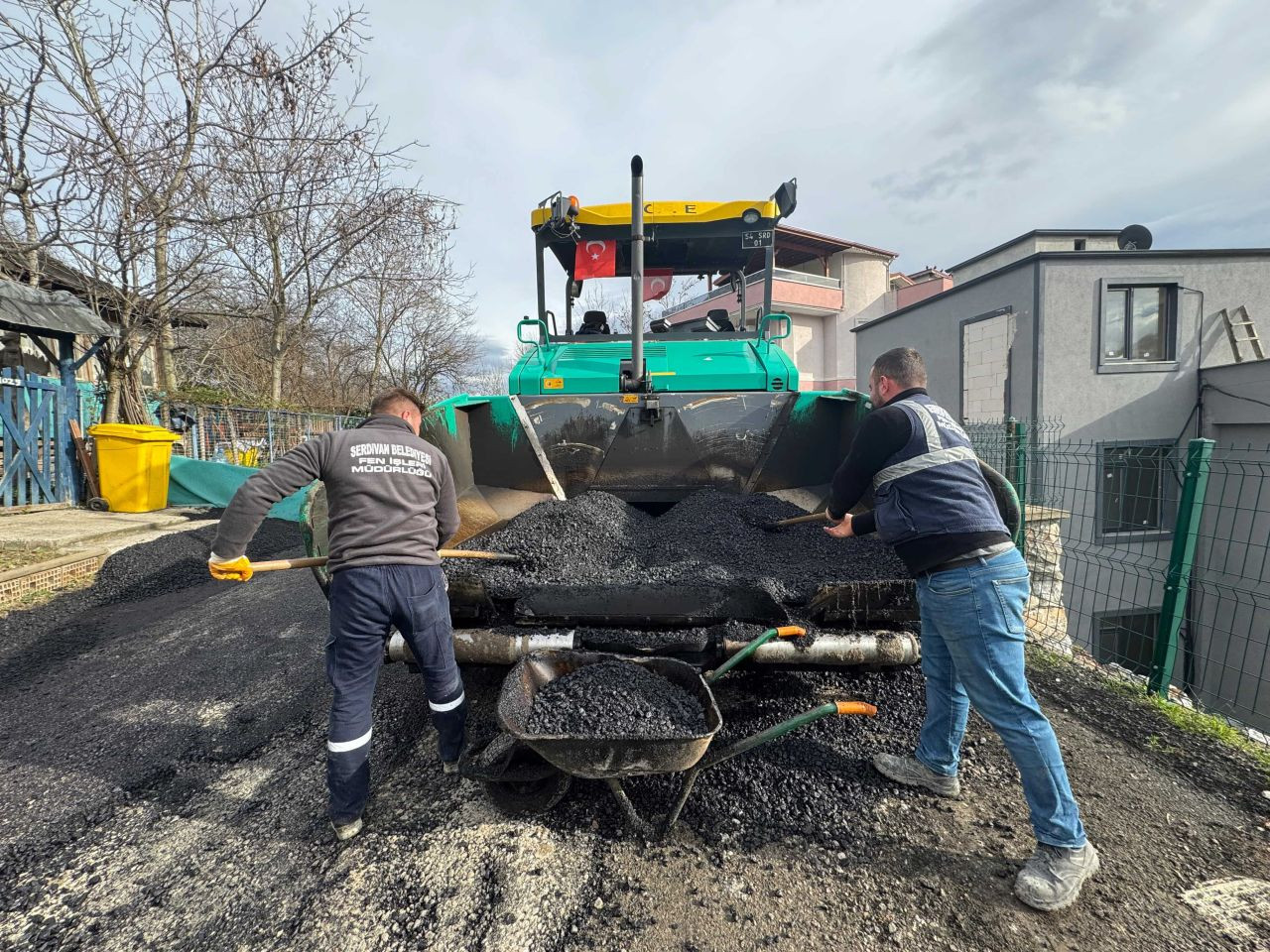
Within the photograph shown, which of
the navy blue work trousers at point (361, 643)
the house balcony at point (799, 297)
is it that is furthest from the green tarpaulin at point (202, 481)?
the house balcony at point (799, 297)

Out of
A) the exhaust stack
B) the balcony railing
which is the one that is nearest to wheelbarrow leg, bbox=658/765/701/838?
the exhaust stack

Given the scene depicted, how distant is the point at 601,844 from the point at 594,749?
0.53 meters

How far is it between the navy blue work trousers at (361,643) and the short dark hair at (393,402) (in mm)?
687

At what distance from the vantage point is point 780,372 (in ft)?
12.8

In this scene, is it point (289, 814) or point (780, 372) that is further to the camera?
point (780, 372)

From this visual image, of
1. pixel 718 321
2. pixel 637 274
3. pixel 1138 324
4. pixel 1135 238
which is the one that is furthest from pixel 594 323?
pixel 1135 238

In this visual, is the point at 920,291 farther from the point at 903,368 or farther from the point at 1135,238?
the point at 903,368

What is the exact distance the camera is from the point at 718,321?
4871 millimetres

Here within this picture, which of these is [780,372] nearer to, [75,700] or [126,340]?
[75,700]

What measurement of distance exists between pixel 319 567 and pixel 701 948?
1.80 metres

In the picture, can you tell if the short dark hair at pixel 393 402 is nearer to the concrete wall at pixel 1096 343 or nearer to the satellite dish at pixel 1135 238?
the concrete wall at pixel 1096 343

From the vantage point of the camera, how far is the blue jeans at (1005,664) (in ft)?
6.04

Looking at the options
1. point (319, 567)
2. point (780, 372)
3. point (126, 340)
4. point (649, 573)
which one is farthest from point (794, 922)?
point (126, 340)

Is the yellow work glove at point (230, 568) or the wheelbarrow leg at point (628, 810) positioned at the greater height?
the yellow work glove at point (230, 568)
